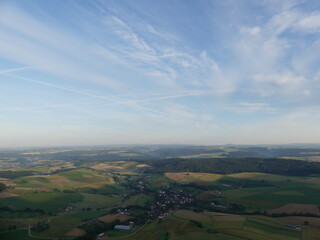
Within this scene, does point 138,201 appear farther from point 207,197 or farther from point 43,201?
point 43,201

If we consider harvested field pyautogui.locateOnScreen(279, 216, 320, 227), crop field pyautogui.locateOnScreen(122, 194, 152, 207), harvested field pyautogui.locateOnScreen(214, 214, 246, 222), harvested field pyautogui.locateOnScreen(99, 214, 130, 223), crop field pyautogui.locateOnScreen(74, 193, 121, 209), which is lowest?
crop field pyautogui.locateOnScreen(74, 193, 121, 209)

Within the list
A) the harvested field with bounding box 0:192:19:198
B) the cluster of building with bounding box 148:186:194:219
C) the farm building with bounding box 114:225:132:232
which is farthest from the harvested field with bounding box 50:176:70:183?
the farm building with bounding box 114:225:132:232

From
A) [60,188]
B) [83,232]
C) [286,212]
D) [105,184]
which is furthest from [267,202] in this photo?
[60,188]

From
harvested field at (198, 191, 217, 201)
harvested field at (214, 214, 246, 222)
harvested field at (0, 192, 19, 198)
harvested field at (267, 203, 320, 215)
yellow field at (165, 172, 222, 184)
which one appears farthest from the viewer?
yellow field at (165, 172, 222, 184)

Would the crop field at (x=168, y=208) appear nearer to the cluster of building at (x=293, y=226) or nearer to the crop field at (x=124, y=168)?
the cluster of building at (x=293, y=226)

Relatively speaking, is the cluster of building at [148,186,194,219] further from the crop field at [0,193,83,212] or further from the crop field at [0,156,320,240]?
the crop field at [0,193,83,212]

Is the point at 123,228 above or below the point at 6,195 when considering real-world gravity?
below

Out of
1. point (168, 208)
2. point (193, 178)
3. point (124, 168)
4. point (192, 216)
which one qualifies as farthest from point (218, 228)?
point (124, 168)

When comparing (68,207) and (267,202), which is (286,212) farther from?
(68,207)

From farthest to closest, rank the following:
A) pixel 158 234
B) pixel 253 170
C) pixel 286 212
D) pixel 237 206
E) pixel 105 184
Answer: pixel 253 170 → pixel 105 184 → pixel 237 206 → pixel 286 212 → pixel 158 234
